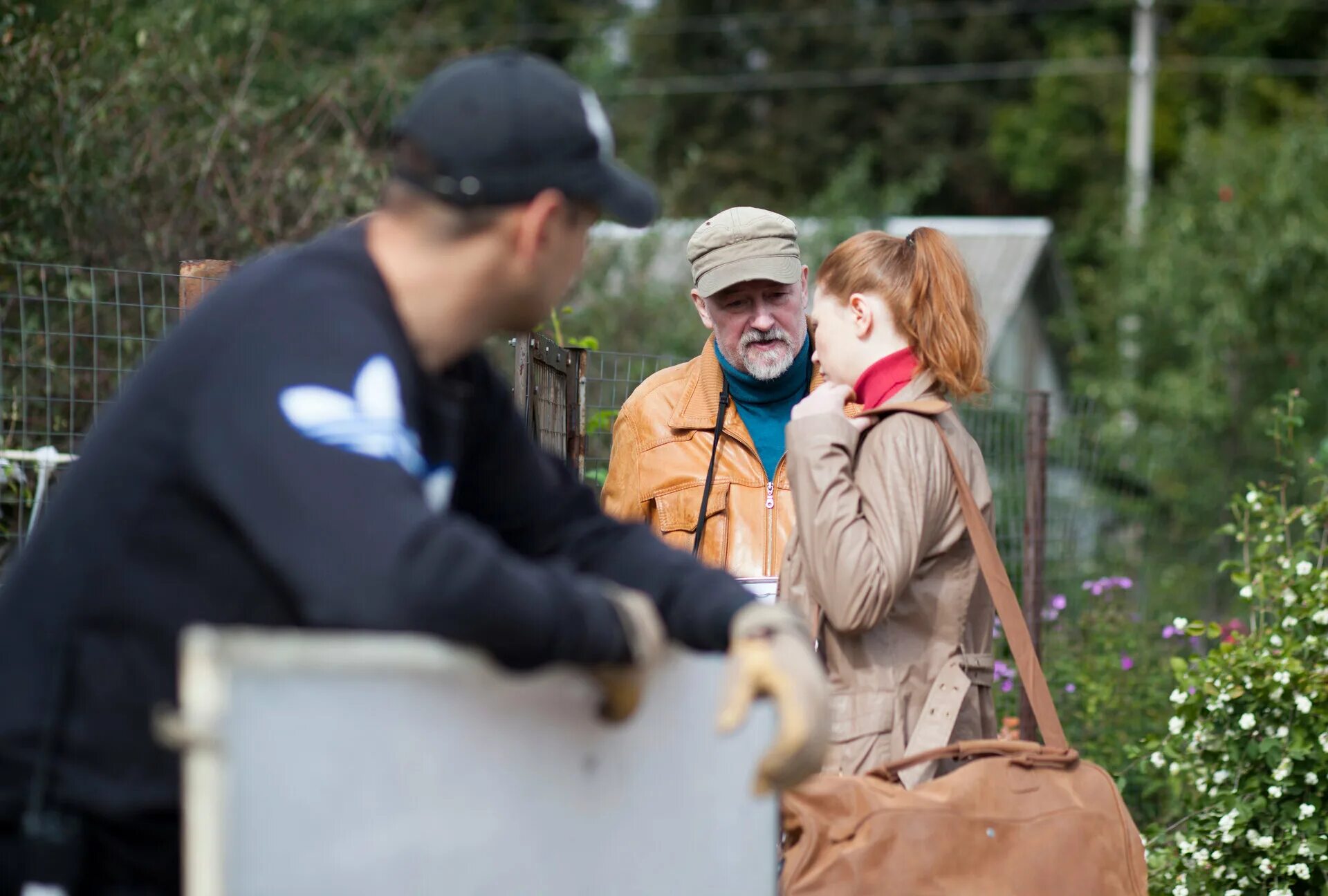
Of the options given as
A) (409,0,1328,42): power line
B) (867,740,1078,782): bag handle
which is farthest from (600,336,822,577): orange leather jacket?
(409,0,1328,42): power line

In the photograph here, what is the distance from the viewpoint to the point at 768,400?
12.7 feet

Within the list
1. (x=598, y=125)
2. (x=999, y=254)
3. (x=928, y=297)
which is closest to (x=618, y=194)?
(x=598, y=125)

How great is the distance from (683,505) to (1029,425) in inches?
118

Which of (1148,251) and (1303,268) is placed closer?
(1303,268)

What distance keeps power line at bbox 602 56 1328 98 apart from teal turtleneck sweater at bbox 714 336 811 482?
25102mm

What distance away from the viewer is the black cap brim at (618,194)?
1.74m

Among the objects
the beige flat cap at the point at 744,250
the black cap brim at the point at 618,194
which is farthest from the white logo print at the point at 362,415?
the beige flat cap at the point at 744,250

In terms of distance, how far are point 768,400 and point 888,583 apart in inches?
47.7

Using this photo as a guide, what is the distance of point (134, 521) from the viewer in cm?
158

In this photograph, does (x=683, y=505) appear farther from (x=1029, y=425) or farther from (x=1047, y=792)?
(x=1029, y=425)

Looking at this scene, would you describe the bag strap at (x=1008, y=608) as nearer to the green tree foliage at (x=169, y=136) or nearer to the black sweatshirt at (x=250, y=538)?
the black sweatshirt at (x=250, y=538)

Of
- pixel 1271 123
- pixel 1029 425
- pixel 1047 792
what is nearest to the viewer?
pixel 1047 792

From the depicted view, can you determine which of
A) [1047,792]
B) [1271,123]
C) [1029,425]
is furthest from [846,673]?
[1271,123]

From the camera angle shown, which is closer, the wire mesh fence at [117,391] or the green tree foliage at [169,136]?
the wire mesh fence at [117,391]
